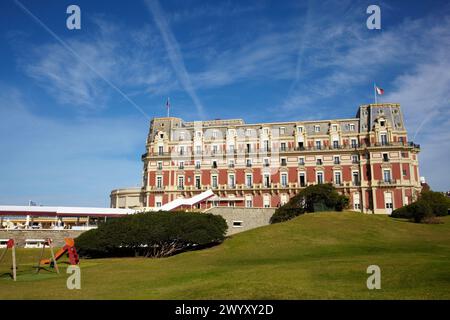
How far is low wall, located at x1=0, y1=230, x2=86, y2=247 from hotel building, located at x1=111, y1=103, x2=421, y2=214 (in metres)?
27.0

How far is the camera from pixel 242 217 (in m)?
50.7

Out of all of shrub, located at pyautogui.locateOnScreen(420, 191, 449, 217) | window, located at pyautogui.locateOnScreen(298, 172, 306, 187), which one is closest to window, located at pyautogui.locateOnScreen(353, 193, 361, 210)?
window, located at pyautogui.locateOnScreen(298, 172, 306, 187)

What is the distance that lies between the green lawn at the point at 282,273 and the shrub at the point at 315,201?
1358 centimetres

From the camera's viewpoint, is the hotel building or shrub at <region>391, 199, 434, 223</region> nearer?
shrub at <region>391, 199, 434, 223</region>

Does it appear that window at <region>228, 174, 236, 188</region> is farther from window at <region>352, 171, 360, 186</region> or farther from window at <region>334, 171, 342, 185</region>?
window at <region>352, 171, 360, 186</region>

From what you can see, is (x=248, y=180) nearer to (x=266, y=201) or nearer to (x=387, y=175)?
(x=266, y=201)

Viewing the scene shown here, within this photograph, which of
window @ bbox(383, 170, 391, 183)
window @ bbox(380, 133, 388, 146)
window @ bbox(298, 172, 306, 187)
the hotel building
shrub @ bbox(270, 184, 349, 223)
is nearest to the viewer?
shrub @ bbox(270, 184, 349, 223)

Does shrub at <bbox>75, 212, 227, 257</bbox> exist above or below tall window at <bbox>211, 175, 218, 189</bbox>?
below

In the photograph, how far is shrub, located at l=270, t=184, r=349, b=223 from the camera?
5338cm

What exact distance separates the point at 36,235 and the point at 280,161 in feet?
138

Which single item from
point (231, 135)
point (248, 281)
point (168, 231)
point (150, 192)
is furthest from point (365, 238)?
point (150, 192)

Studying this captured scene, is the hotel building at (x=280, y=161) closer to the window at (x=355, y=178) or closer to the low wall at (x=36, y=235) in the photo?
the window at (x=355, y=178)

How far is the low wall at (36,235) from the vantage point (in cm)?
4453

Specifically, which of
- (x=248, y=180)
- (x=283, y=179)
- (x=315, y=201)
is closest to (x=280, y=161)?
(x=283, y=179)
